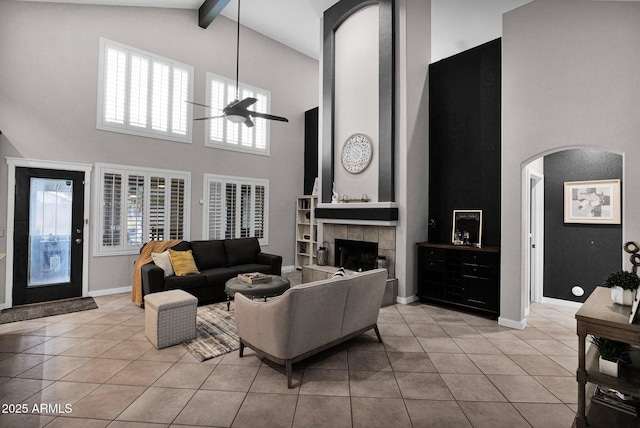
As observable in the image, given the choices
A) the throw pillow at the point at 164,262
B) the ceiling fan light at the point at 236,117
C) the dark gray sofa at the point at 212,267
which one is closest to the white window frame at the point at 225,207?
the dark gray sofa at the point at 212,267

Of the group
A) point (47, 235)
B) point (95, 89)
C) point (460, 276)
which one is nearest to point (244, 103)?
point (95, 89)

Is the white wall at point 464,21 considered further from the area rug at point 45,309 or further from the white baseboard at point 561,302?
the area rug at point 45,309

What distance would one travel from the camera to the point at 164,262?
4871 mm

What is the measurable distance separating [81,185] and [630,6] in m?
7.75

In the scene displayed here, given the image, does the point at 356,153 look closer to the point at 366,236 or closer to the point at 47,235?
the point at 366,236

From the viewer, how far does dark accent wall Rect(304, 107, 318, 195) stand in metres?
8.13

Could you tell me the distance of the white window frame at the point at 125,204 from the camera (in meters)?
5.37

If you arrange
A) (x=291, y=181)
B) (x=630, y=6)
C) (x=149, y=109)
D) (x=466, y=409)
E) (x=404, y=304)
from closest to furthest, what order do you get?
(x=466, y=409), (x=630, y=6), (x=404, y=304), (x=149, y=109), (x=291, y=181)

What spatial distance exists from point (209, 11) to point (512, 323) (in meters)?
7.52

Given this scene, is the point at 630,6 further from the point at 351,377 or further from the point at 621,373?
the point at 351,377

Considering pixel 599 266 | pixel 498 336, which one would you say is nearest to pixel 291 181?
pixel 498 336

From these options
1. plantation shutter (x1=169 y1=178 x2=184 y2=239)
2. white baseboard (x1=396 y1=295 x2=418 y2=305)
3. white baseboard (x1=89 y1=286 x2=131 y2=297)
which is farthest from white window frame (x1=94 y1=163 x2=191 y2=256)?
white baseboard (x1=396 y1=295 x2=418 y2=305)

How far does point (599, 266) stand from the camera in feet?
15.2

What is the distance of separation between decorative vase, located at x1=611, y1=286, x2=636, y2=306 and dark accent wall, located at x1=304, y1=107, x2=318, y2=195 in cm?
648
